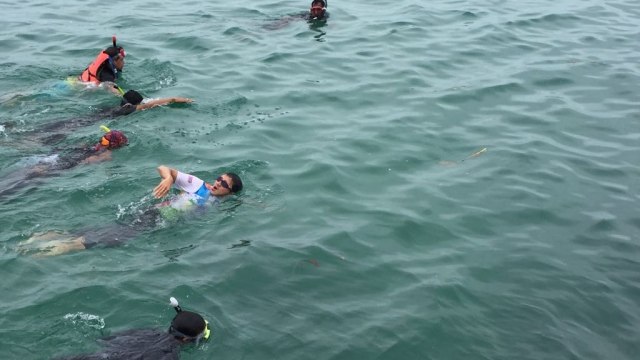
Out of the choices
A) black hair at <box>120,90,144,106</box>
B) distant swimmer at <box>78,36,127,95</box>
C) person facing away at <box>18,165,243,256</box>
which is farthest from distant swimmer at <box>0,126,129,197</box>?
distant swimmer at <box>78,36,127,95</box>

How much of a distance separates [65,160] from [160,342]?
15.5ft

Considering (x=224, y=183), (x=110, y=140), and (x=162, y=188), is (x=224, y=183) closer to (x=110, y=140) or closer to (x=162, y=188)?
(x=162, y=188)

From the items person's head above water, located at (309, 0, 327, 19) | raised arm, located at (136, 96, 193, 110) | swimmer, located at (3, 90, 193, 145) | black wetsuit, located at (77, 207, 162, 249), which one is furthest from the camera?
person's head above water, located at (309, 0, 327, 19)

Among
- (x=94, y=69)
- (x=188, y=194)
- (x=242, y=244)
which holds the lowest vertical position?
(x=242, y=244)

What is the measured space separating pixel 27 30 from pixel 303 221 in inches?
444

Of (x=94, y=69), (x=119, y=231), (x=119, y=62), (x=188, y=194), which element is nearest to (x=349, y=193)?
(x=188, y=194)

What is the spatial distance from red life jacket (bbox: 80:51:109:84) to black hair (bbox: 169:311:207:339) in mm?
7701

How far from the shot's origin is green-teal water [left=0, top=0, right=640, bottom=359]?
691cm

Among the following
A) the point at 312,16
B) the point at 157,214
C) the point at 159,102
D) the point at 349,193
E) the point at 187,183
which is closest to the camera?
the point at 157,214

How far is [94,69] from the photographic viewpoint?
12.5 m

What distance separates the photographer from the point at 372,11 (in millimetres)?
18578

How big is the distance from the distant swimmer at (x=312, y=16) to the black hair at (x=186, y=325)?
468 inches

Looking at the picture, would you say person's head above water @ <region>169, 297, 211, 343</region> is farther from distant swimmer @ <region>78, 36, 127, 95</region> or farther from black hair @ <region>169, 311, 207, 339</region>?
distant swimmer @ <region>78, 36, 127, 95</region>

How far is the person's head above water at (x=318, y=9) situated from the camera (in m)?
16.8
